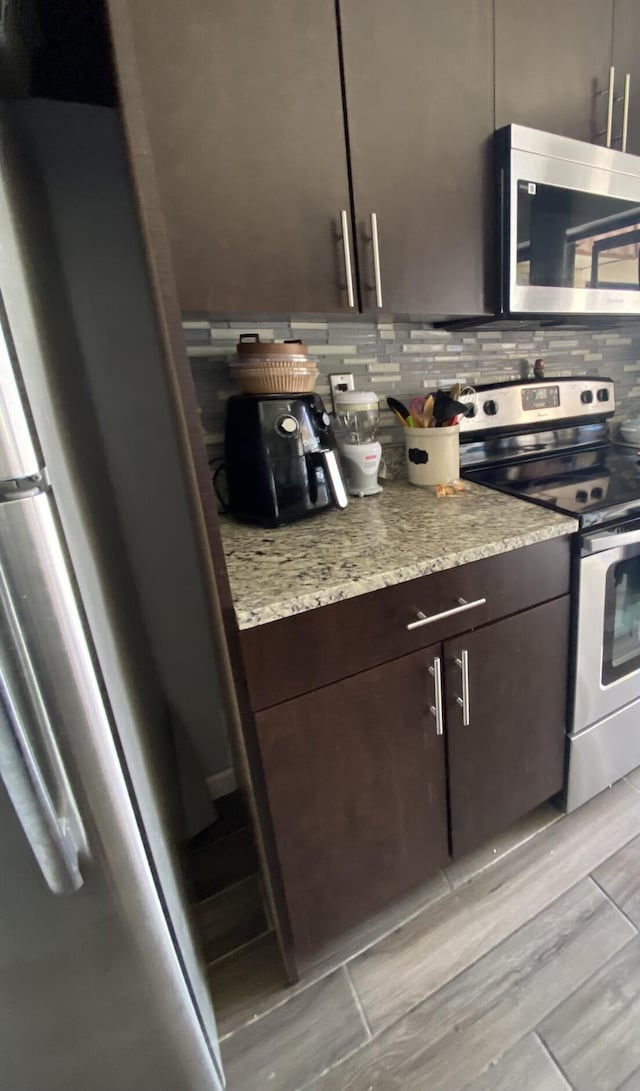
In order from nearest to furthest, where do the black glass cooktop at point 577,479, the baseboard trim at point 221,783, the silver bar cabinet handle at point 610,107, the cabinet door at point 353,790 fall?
1. the cabinet door at point 353,790
2. the black glass cooktop at point 577,479
3. the silver bar cabinet handle at point 610,107
4. the baseboard trim at point 221,783

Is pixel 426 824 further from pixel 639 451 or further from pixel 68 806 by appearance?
pixel 639 451

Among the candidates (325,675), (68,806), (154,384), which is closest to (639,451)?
(325,675)

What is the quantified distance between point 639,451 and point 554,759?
3.74ft

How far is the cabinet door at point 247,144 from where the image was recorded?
816mm

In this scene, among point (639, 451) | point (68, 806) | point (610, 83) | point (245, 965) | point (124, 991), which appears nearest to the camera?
point (68, 806)

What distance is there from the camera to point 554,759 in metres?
1.26

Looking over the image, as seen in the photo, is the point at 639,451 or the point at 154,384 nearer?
the point at 154,384

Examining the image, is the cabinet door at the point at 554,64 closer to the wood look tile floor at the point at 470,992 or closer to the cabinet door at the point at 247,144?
the cabinet door at the point at 247,144

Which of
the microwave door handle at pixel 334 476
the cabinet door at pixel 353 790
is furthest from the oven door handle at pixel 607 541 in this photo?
the microwave door handle at pixel 334 476

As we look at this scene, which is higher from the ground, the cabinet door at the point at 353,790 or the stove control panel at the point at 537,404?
the stove control panel at the point at 537,404

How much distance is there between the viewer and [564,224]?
1.26 metres

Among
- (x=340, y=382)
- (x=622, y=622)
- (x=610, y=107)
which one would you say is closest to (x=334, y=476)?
(x=340, y=382)

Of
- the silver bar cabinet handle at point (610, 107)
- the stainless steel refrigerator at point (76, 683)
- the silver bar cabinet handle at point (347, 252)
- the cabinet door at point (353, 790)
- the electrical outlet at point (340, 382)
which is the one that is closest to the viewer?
the stainless steel refrigerator at point (76, 683)

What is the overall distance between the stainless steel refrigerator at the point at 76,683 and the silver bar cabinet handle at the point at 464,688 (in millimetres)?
643
